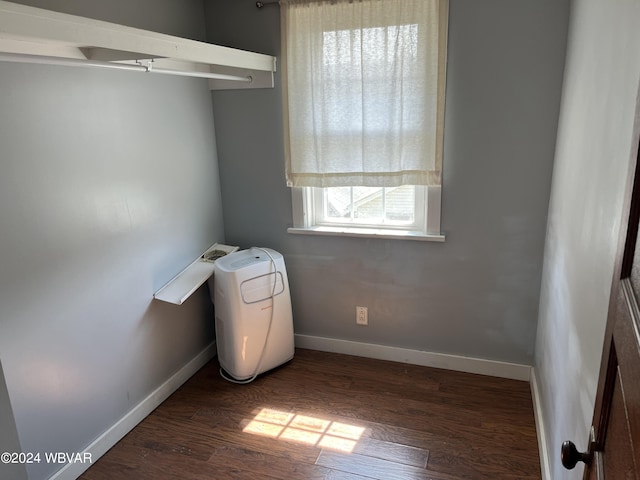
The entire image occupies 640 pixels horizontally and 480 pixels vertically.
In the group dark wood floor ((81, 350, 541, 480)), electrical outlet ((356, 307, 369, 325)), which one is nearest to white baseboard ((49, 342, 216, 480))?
dark wood floor ((81, 350, 541, 480))

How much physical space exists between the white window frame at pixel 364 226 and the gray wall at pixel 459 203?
1.9 inches

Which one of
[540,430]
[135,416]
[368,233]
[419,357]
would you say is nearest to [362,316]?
[419,357]

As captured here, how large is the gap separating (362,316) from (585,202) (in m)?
1.61

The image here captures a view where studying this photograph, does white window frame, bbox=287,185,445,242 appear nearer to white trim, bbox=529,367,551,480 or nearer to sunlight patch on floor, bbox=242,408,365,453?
white trim, bbox=529,367,551,480

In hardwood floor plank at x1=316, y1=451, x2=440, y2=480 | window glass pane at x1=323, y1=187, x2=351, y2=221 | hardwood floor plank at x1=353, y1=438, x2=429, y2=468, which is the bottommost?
hardwood floor plank at x1=316, y1=451, x2=440, y2=480

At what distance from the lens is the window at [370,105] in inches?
90.4

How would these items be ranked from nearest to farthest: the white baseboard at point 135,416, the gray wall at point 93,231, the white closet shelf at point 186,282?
the gray wall at point 93,231 → the white baseboard at point 135,416 → the white closet shelf at point 186,282

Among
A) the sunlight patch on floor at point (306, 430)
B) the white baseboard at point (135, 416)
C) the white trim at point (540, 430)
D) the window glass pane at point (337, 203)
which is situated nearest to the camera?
the white trim at point (540, 430)

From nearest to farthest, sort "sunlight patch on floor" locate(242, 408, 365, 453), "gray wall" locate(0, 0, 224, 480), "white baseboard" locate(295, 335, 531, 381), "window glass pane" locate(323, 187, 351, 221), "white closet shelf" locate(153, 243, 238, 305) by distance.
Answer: "gray wall" locate(0, 0, 224, 480) → "sunlight patch on floor" locate(242, 408, 365, 453) → "white closet shelf" locate(153, 243, 238, 305) → "white baseboard" locate(295, 335, 531, 381) → "window glass pane" locate(323, 187, 351, 221)

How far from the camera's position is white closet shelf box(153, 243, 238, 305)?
93.7 inches

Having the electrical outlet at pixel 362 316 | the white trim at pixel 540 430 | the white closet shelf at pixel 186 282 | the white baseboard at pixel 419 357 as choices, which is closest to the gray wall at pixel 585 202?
the white trim at pixel 540 430

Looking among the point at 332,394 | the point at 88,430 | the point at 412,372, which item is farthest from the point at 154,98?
the point at 412,372

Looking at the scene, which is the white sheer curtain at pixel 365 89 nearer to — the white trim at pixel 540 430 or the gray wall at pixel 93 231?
the gray wall at pixel 93 231

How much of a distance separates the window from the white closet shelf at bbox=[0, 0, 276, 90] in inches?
15.9
